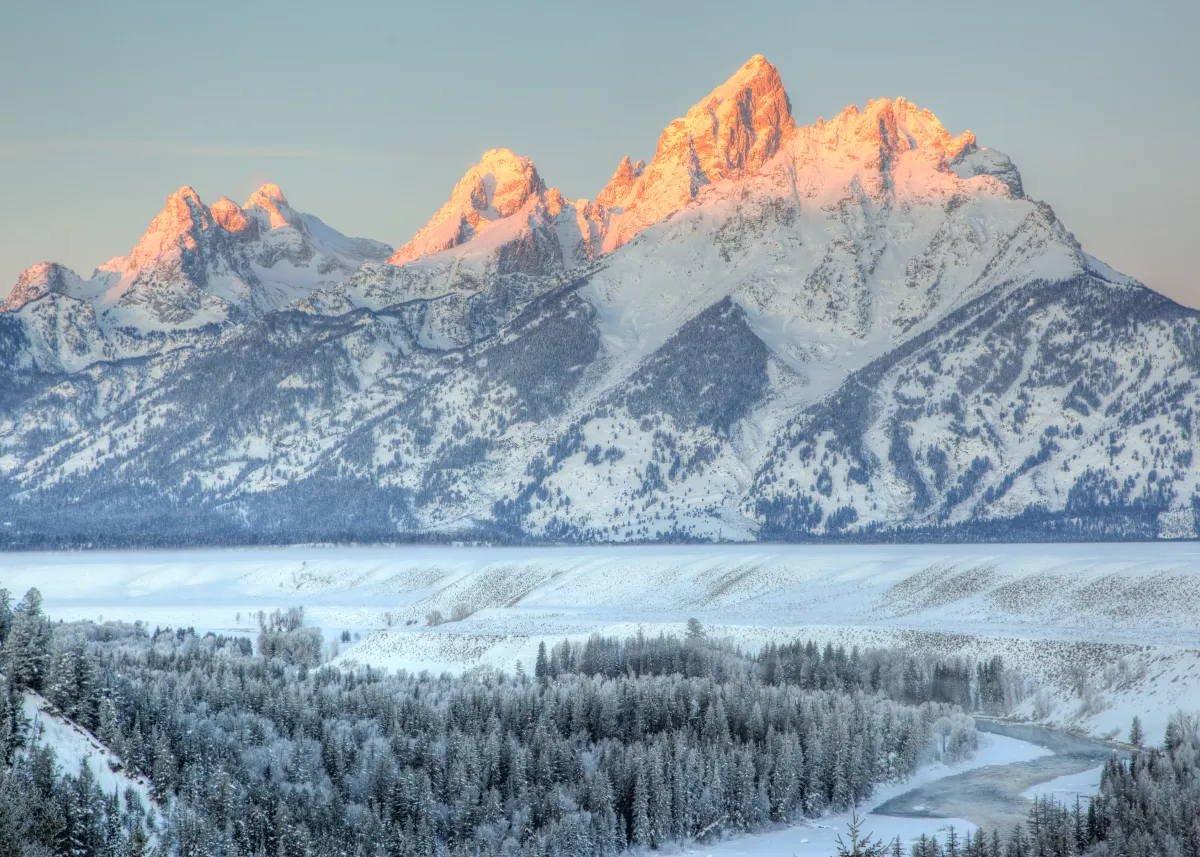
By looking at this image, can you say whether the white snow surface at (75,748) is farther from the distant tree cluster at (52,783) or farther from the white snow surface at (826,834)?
the white snow surface at (826,834)

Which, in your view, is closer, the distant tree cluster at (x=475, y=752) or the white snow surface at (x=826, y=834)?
the white snow surface at (x=826, y=834)

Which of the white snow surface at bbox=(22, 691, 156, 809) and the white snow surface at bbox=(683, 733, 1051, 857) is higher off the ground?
the white snow surface at bbox=(22, 691, 156, 809)

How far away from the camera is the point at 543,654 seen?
174000mm

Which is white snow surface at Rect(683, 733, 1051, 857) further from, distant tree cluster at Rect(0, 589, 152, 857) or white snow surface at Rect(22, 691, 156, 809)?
white snow surface at Rect(22, 691, 156, 809)

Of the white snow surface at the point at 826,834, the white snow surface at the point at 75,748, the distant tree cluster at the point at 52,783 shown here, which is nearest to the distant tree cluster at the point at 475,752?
the distant tree cluster at the point at 52,783

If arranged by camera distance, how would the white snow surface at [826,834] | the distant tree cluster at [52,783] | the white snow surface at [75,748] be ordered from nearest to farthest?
the distant tree cluster at [52,783], the white snow surface at [826,834], the white snow surface at [75,748]

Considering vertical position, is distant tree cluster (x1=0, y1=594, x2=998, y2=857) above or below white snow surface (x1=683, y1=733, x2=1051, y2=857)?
above

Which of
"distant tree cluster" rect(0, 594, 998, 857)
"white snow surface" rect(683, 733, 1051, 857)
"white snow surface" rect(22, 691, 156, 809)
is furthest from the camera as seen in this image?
"white snow surface" rect(22, 691, 156, 809)

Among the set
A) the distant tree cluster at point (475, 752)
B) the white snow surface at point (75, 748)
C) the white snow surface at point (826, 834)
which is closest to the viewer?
the white snow surface at point (826, 834)

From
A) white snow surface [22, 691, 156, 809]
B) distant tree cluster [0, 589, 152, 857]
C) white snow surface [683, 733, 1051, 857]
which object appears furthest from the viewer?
white snow surface [22, 691, 156, 809]

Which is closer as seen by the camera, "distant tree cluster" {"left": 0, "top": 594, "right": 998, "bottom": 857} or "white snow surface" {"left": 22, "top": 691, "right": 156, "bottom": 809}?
"distant tree cluster" {"left": 0, "top": 594, "right": 998, "bottom": 857}

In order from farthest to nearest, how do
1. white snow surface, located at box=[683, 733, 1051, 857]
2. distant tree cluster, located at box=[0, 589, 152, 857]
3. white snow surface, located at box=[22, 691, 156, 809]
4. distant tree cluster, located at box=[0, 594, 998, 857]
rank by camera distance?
white snow surface, located at box=[22, 691, 156, 809], distant tree cluster, located at box=[0, 594, 998, 857], white snow surface, located at box=[683, 733, 1051, 857], distant tree cluster, located at box=[0, 589, 152, 857]

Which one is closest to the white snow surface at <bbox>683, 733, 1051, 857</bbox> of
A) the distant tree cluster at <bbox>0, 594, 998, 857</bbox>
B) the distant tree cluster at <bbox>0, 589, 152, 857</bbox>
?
the distant tree cluster at <bbox>0, 594, 998, 857</bbox>

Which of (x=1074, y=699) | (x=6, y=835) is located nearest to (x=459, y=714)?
(x=6, y=835)
